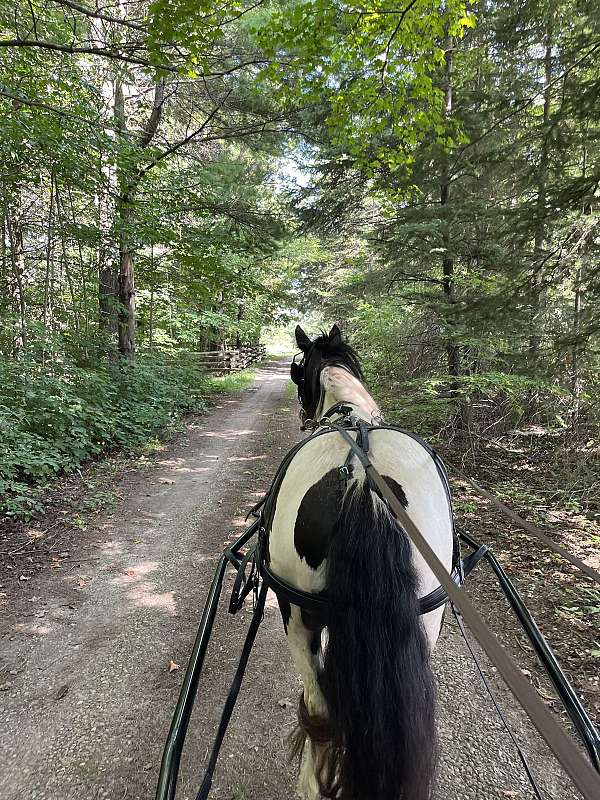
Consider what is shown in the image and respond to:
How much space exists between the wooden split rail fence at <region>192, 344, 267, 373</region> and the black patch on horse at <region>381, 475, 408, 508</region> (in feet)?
48.4

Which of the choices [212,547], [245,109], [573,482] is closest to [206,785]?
[212,547]

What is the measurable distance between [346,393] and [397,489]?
1099mm

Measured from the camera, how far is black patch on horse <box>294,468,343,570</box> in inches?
60.6

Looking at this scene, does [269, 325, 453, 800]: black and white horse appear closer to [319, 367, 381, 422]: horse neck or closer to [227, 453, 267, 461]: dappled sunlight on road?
[319, 367, 381, 422]: horse neck

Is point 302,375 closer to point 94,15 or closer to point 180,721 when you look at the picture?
point 180,721

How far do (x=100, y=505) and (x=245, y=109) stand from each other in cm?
828

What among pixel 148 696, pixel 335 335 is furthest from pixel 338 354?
pixel 148 696

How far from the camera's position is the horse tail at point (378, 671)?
1301mm

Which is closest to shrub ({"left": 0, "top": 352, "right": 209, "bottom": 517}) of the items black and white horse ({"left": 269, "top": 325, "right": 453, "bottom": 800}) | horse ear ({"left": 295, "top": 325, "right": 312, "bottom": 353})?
horse ear ({"left": 295, "top": 325, "right": 312, "bottom": 353})

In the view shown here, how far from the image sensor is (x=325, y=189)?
8.61 metres

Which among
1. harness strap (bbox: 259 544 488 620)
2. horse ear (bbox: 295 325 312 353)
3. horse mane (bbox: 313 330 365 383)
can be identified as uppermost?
horse ear (bbox: 295 325 312 353)

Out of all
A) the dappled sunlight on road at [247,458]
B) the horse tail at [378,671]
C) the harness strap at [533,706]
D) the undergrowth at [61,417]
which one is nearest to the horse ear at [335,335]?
the horse tail at [378,671]

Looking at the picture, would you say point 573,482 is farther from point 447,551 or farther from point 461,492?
point 447,551

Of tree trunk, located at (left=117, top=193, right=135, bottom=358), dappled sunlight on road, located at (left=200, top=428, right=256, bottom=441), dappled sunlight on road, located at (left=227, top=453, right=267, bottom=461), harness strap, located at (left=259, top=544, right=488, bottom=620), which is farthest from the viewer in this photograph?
tree trunk, located at (left=117, top=193, right=135, bottom=358)
